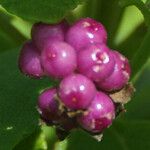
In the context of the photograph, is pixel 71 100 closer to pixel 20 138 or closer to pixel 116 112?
pixel 116 112

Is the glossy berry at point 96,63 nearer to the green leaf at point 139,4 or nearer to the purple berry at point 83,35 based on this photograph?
the purple berry at point 83,35

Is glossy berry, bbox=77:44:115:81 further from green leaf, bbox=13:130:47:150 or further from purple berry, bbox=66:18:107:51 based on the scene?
green leaf, bbox=13:130:47:150

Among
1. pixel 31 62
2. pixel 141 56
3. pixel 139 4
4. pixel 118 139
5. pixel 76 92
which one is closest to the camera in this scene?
pixel 76 92

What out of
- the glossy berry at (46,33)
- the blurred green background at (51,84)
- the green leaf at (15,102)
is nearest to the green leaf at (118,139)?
the blurred green background at (51,84)

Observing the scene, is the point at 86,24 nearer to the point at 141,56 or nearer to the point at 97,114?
the point at 97,114

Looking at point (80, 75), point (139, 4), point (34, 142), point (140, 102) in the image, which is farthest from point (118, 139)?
point (80, 75)
